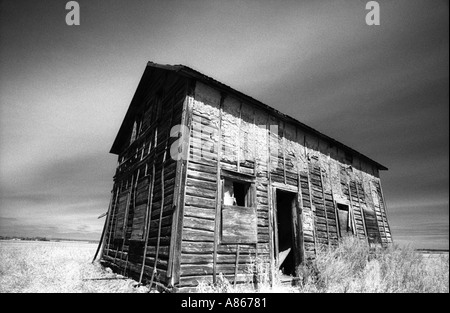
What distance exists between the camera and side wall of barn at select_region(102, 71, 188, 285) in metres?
6.15

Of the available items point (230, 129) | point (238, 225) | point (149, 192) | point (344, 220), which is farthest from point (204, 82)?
point (344, 220)

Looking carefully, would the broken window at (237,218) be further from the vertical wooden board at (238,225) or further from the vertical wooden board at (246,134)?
the vertical wooden board at (246,134)

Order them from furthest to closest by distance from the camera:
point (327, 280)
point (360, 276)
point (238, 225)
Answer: point (360, 276)
point (238, 225)
point (327, 280)

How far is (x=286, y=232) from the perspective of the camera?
9211mm

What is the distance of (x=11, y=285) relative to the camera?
611 centimetres

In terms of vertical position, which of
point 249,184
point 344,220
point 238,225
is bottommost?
point 238,225

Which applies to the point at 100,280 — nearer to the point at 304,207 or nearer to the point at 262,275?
the point at 262,275

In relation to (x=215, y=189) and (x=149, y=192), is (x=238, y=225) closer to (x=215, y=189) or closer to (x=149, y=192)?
(x=215, y=189)

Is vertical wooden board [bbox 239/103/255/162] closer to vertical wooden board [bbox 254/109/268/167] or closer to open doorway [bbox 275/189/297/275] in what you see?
vertical wooden board [bbox 254/109/268/167]

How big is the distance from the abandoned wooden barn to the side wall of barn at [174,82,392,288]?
0.03 metres

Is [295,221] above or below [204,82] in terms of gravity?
below

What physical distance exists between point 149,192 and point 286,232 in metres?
5.53

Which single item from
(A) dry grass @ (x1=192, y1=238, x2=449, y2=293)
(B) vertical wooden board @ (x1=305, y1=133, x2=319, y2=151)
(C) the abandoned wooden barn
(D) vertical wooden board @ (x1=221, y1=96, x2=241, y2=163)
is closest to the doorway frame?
(C) the abandoned wooden barn

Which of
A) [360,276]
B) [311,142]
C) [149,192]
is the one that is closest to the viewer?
[360,276]
